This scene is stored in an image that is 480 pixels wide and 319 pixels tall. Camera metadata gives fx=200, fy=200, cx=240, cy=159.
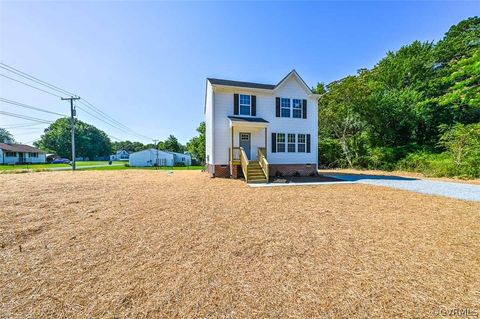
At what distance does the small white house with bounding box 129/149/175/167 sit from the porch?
3500cm

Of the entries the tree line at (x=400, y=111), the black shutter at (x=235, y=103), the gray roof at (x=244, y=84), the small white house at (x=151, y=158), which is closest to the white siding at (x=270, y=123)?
the black shutter at (x=235, y=103)

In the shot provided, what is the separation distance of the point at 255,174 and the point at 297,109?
6.60 meters

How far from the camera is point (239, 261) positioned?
134 inches

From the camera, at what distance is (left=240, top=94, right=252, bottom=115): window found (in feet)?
47.1

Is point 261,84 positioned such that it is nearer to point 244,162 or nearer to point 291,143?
point 291,143

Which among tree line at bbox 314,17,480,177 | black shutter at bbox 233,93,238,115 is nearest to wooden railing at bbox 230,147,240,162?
black shutter at bbox 233,93,238,115

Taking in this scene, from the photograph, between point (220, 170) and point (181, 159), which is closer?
point (220, 170)

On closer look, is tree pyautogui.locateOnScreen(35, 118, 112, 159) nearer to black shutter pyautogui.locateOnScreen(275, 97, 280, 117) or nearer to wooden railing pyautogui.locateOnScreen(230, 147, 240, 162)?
wooden railing pyautogui.locateOnScreen(230, 147, 240, 162)

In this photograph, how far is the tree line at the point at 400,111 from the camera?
1989 centimetres

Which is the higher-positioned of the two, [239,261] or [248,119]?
[248,119]

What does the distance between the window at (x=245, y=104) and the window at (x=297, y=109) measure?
Result: 11.7 feet

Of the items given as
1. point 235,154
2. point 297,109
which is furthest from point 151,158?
point 297,109

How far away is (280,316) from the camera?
2.23 m

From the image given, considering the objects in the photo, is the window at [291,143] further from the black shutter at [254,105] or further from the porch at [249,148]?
the black shutter at [254,105]
